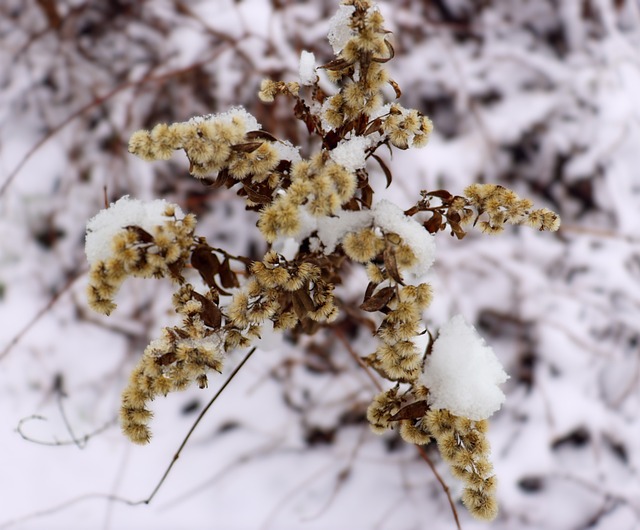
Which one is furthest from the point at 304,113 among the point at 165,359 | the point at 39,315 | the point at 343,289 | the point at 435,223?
the point at 39,315

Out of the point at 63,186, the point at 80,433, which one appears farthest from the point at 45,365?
the point at 63,186

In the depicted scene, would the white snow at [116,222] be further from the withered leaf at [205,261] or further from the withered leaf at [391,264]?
the withered leaf at [391,264]

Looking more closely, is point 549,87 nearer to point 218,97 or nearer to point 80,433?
point 218,97

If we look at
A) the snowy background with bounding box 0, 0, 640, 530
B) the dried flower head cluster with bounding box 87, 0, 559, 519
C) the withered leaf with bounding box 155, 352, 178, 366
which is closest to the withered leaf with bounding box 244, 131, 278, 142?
the dried flower head cluster with bounding box 87, 0, 559, 519

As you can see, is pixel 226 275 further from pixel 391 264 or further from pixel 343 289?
pixel 343 289

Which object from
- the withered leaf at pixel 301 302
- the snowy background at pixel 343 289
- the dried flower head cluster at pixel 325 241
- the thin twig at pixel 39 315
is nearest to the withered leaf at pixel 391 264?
the dried flower head cluster at pixel 325 241

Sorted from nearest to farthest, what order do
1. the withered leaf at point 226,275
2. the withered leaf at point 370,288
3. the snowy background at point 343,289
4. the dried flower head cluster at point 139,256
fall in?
the dried flower head cluster at point 139,256
the withered leaf at point 370,288
the withered leaf at point 226,275
the snowy background at point 343,289

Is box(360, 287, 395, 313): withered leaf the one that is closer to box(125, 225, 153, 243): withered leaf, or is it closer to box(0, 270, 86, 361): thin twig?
box(125, 225, 153, 243): withered leaf
